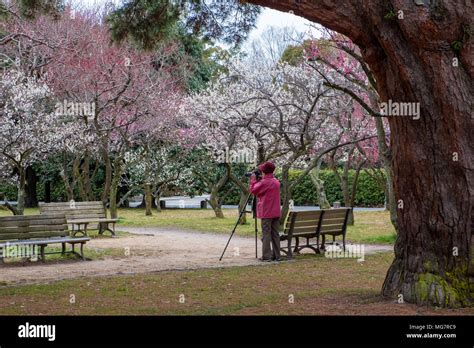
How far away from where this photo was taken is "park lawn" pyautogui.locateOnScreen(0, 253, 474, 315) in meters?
7.05

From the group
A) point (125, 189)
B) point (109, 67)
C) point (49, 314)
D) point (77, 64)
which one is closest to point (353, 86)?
point (109, 67)

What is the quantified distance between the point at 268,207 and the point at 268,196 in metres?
0.21

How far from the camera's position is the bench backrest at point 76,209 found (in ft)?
54.3

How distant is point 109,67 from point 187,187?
1118cm

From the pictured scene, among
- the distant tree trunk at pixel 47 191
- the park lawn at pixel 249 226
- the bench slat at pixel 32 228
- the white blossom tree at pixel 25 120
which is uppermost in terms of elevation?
the white blossom tree at pixel 25 120

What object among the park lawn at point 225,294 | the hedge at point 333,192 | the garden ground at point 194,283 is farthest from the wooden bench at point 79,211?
the hedge at point 333,192

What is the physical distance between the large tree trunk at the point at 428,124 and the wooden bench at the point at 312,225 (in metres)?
5.35

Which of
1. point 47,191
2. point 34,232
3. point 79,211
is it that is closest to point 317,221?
point 34,232

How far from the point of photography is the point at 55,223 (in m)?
12.5

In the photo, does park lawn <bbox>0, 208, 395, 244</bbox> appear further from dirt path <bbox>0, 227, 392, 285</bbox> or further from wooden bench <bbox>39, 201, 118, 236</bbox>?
dirt path <bbox>0, 227, 392, 285</bbox>

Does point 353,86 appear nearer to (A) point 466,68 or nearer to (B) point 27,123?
(B) point 27,123

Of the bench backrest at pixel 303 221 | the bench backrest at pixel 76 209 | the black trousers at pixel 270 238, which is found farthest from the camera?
the bench backrest at pixel 76 209

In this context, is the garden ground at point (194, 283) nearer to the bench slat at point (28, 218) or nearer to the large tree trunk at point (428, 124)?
the large tree trunk at point (428, 124)

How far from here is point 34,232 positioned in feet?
40.1
